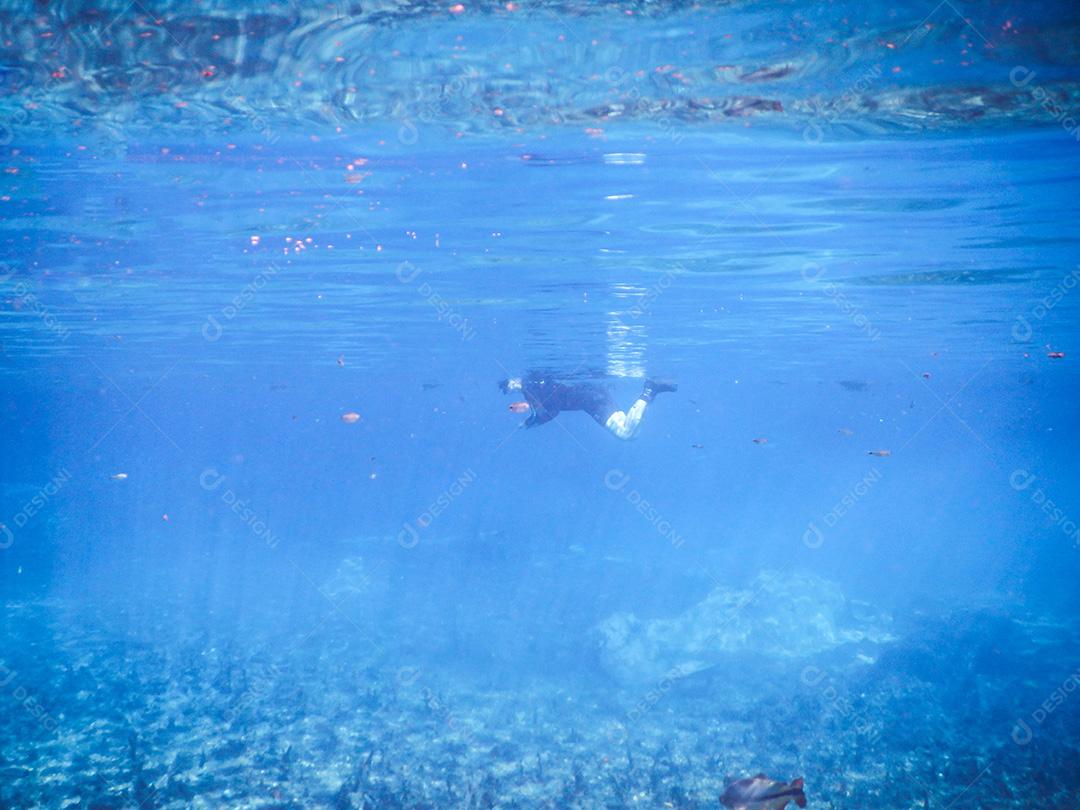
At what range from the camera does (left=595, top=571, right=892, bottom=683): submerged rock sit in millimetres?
21703

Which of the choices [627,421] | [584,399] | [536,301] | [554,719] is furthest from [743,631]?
[536,301]

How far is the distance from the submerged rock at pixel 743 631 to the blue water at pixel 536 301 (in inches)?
8.2

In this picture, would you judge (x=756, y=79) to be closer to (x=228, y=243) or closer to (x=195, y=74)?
(x=195, y=74)

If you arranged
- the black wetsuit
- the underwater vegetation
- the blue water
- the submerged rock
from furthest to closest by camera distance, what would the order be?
the black wetsuit → the submerged rock → the underwater vegetation → the blue water

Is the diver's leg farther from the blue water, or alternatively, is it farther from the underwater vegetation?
the underwater vegetation

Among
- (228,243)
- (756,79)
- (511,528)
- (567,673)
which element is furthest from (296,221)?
(511,528)

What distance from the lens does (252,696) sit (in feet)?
57.4

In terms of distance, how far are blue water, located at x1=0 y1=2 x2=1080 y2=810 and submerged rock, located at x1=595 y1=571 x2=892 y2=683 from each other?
0.68 ft

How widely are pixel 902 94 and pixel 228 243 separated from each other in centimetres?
1484

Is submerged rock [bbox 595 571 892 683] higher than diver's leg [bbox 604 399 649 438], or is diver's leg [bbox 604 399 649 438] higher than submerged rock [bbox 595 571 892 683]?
diver's leg [bbox 604 399 649 438]

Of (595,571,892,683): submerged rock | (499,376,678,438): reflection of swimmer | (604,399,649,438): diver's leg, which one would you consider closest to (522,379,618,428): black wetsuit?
(499,376,678,438): reflection of swimmer

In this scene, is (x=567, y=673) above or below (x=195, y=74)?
below

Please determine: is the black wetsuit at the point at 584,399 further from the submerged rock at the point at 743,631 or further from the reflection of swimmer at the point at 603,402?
the submerged rock at the point at 743,631

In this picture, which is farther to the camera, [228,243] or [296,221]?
[228,243]
